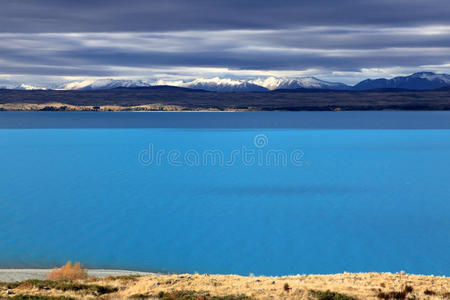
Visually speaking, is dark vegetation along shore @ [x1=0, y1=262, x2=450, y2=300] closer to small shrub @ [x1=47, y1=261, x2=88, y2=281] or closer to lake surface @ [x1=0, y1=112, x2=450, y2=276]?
small shrub @ [x1=47, y1=261, x2=88, y2=281]

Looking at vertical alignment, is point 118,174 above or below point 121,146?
below

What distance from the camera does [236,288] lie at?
1795 centimetres

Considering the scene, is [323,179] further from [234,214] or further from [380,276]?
[380,276]

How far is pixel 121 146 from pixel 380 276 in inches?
2989

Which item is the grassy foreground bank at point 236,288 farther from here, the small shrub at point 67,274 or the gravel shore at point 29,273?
the gravel shore at point 29,273

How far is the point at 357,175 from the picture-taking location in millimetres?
57125

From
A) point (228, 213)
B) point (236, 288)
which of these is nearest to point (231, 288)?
point (236, 288)

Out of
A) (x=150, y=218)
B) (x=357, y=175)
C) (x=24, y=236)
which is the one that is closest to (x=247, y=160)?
(x=357, y=175)

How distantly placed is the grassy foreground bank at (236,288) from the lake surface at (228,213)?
723 centimetres

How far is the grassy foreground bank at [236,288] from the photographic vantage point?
16469 mm

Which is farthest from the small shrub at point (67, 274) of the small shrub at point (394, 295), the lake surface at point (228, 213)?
the small shrub at point (394, 295)

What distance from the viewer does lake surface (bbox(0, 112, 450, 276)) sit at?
2870 cm

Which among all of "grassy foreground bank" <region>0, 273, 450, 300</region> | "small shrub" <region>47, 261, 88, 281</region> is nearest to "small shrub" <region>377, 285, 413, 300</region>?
"grassy foreground bank" <region>0, 273, 450, 300</region>

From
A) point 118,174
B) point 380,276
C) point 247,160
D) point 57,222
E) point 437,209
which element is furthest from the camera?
point 247,160
